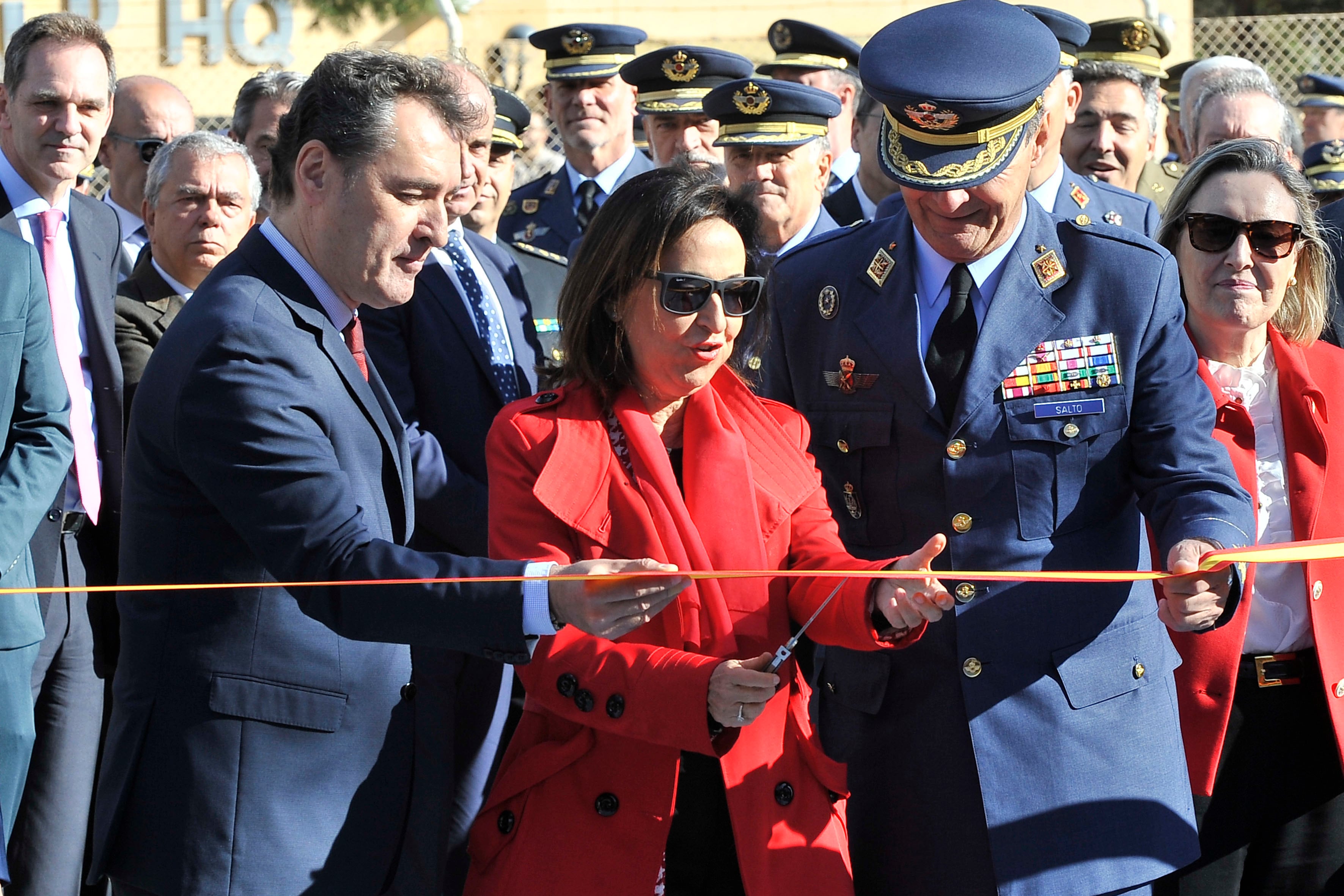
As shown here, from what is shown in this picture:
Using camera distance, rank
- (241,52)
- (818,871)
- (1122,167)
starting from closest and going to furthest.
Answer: (818,871) < (1122,167) < (241,52)

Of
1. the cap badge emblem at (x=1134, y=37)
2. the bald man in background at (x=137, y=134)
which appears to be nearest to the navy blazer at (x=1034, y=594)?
the cap badge emblem at (x=1134, y=37)

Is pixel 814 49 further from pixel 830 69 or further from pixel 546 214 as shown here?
pixel 546 214

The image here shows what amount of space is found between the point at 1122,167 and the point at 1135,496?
3.18 m

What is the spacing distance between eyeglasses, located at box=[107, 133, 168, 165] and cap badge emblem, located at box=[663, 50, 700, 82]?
6.85 ft

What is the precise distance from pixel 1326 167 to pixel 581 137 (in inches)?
134

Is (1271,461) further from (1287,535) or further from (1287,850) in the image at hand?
(1287,850)

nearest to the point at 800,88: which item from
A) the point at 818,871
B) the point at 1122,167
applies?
the point at 1122,167

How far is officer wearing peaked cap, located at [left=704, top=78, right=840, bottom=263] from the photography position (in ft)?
17.7

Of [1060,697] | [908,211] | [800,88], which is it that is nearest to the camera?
[1060,697]

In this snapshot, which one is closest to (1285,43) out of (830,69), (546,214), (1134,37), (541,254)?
(830,69)

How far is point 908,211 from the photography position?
313 centimetres

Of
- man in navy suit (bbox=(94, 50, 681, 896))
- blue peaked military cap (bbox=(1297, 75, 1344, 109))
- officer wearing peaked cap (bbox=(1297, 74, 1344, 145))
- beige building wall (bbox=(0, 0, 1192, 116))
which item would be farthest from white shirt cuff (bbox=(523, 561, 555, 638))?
beige building wall (bbox=(0, 0, 1192, 116))

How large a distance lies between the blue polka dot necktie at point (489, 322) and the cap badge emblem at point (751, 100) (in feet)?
4.65

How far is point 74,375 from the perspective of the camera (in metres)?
4.37
